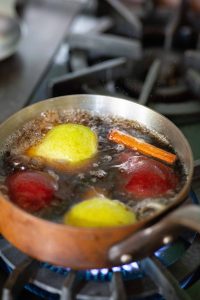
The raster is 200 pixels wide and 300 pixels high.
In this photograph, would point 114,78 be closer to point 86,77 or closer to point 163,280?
point 86,77

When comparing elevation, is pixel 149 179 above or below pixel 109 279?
above

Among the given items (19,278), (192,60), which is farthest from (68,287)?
(192,60)

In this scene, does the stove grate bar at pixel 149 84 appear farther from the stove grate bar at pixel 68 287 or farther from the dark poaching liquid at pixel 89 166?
the stove grate bar at pixel 68 287

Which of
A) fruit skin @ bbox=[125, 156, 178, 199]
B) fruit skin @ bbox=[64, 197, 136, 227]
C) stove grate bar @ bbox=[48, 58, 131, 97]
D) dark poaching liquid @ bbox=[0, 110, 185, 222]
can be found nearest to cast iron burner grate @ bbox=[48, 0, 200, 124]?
stove grate bar @ bbox=[48, 58, 131, 97]

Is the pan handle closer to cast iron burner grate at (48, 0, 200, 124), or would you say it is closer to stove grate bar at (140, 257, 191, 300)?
stove grate bar at (140, 257, 191, 300)

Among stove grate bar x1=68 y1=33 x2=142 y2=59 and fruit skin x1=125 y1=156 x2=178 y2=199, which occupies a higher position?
fruit skin x1=125 y1=156 x2=178 y2=199

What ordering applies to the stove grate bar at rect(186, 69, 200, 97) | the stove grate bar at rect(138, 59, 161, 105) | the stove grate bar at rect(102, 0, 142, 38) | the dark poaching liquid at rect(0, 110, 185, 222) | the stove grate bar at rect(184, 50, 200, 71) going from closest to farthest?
the dark poaching liquid at rect(0, 110, 185, 222) < the stove grate bar at rect(138, 59, 161, 105) < the stove grate bar at rect(186, 69, 200, 97) < the stove grate bar at rect(184, 50, 200, 71) < the stove grate bar at rect(102, 0, 142, 38)

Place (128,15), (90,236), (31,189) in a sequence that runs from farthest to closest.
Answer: (128,15) → (31,189) → (90,236)

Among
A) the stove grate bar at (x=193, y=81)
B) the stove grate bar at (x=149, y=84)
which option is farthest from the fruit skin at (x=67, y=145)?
the stove grate bar at (x=193, y=81)
